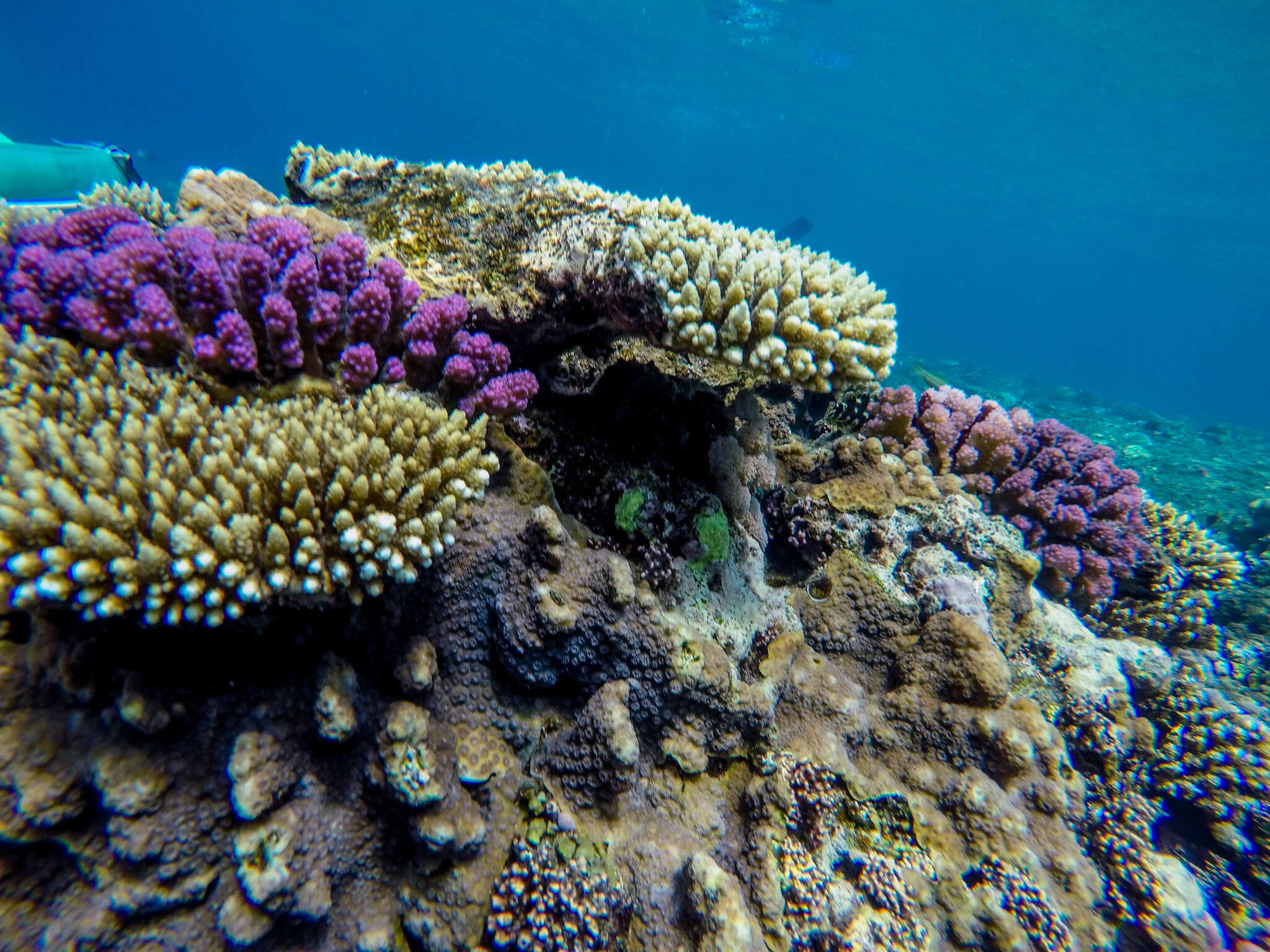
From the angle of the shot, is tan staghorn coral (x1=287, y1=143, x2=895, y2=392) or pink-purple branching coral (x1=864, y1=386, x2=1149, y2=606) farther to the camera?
pink-purple branching coral (x1=864, y1=386, x2=1149, y2=606)

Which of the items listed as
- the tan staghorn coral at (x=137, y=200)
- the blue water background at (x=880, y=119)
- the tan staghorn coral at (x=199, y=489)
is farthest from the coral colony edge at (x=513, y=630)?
the blue water background at (x=880, y=119)

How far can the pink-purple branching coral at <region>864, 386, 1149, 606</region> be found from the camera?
5953 millimetres

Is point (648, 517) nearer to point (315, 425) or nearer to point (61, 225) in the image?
point (315, 425)

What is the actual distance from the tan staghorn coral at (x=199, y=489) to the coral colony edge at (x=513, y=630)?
2 centimetres

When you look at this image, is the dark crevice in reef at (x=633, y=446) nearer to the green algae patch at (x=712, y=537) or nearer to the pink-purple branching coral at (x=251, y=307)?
the green algae patch at (x=712, y=537)

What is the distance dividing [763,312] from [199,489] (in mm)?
3006

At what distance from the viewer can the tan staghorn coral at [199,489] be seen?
204cm

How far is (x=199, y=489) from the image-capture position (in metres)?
2.22

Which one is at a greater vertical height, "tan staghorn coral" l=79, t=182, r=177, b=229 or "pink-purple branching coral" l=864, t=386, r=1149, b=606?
"pink-purple branching coral" l=864, t=386, r=1149, b=606

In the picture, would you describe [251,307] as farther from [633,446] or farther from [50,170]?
[50,170]

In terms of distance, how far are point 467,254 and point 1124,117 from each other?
73795mm

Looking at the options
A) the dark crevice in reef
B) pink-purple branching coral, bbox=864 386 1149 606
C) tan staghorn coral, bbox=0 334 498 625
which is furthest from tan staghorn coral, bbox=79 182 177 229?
pink-purple branching coral, bbox=864 386 1149 606

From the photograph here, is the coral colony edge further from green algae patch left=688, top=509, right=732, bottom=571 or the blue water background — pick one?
the blue water background

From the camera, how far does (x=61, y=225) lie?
130 inches
